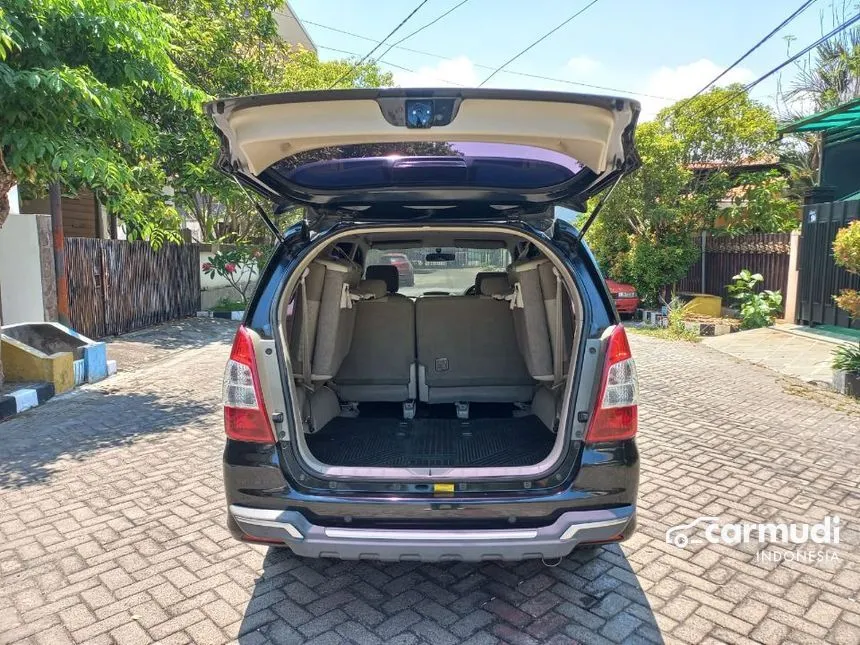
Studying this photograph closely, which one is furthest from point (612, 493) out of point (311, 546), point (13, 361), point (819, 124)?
point (819, 124)

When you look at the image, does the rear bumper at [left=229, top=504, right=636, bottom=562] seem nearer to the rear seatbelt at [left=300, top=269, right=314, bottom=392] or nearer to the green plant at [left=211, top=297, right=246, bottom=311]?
the rear seatbelt at [left=300, top=269, right=314, bottom=392]

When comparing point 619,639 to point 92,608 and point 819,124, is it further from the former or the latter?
point 819,124

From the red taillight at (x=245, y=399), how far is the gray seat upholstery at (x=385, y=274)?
6.69ft

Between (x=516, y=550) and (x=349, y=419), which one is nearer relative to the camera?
(x=516, y=550)

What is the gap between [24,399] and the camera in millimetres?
5688

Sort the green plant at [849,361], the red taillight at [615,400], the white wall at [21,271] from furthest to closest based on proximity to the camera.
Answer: the white wall at [21,271]
the green plant at [849,361]
the red taillight at [615,400]

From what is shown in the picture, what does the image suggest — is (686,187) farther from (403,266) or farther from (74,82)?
(74,82)

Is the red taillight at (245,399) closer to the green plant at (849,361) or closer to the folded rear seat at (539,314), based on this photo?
the folded rear seat at (539,314)

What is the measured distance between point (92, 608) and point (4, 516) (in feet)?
4.51

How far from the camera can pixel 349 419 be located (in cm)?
363

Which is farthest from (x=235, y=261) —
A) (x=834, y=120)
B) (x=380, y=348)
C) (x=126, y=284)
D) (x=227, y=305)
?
(x=834, y=120)

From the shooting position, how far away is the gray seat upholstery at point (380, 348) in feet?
12.9

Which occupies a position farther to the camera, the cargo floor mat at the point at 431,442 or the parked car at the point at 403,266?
the parked car at the point at 403,266

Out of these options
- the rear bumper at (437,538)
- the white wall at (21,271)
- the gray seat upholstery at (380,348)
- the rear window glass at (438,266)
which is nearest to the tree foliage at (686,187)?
the rear window glass at (438,266)
